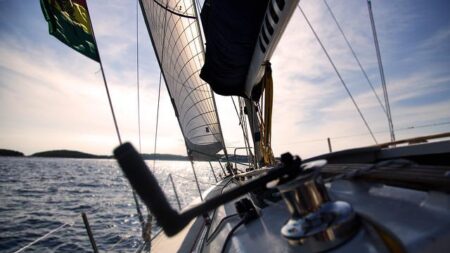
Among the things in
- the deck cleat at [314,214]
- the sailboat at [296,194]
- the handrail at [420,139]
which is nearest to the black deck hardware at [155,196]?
the sailboat at [296,194]

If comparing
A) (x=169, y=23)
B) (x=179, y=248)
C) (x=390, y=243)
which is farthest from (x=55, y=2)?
(x=390, y=243)

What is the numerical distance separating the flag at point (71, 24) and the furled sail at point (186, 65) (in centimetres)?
228

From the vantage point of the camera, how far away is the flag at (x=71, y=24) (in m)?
4.34

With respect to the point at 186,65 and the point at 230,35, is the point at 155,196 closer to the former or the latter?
the point at 230,35

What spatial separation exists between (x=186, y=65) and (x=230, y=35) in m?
4.38

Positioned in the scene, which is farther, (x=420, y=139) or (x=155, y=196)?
(x=420, y=139)

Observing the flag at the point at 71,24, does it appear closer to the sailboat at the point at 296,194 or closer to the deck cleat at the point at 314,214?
the sailboat at the point at 296,194

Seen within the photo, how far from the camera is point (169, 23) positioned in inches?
272

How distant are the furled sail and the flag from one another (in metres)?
2.28

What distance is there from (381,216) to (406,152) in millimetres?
1351

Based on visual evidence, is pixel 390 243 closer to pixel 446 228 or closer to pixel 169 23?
pixel 446 228

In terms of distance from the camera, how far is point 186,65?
7.18m

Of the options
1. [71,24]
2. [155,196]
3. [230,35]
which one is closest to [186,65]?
[71,24]

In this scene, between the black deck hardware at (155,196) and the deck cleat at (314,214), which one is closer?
the black deck hardware at (155,196)
